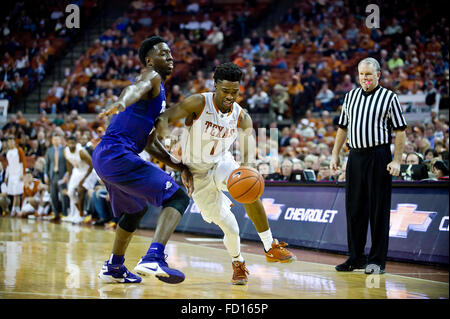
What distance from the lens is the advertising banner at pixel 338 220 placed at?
6602 mm

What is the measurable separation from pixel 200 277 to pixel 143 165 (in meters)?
1.43

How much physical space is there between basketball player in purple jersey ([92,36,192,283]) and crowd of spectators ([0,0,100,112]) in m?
16.6

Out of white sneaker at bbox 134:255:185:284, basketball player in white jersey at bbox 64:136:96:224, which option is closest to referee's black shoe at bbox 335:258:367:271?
white sneaker at bbox 134:255:185:284

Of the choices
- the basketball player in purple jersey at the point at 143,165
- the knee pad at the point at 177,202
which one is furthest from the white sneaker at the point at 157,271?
the knee pad at the point at 177,202

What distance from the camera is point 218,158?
16.9ft

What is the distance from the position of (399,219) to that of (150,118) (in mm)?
3726

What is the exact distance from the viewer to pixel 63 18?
75.4 feet

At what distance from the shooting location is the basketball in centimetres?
467

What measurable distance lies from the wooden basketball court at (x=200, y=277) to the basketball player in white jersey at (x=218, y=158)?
1.14 feet

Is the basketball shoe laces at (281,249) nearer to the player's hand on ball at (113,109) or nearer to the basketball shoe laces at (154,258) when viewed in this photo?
the basketball shoe laces at (154,258)

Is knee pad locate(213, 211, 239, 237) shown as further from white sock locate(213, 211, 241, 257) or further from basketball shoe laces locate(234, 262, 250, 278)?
basketball shoe laces locate(234, 262, 250, 278)

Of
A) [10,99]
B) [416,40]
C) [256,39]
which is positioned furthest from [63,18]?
[416,40]

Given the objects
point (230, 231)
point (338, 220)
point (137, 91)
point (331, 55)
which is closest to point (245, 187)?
point (230, 231)

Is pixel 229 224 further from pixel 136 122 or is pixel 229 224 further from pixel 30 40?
pixel 30 40
